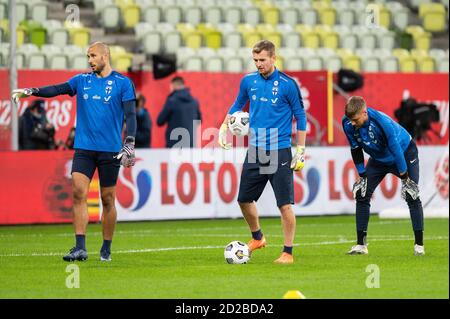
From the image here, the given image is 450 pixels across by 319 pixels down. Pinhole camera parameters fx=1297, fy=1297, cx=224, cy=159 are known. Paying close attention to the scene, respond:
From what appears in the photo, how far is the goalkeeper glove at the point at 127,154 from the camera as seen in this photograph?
14039 mm

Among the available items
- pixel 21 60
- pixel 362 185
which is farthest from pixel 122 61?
pixel 362 185

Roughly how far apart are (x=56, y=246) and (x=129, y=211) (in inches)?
197

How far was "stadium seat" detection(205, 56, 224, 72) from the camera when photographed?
1086 inches

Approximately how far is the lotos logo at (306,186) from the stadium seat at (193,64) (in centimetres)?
527

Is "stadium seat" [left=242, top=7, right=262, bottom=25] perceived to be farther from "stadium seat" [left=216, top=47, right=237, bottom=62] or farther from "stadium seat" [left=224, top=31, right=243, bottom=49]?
"stadium seat" [left=216, top=47, right=237, bottom=62]

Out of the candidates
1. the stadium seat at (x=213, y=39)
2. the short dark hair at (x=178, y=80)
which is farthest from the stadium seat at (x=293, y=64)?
the short dark hair at (x=178, y=80)

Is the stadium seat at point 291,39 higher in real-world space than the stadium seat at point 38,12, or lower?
lower

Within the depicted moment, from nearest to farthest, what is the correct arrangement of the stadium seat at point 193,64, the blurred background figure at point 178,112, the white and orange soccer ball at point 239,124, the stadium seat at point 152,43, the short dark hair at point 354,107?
the short dark hair at point 354,107, the white and orange soccer ball at point 239,124, the blurred background figure at point 178,112, the stadium seat at point 193,64, the stadium seat at point 152,43

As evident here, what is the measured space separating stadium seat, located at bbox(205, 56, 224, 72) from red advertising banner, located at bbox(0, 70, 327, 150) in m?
1.23

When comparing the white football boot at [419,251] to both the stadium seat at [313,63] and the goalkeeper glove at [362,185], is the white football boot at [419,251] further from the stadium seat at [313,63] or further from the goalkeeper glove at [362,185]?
the stadium seat at [313,63]

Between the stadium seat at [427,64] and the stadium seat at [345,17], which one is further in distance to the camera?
the stadium seat at [345,17]

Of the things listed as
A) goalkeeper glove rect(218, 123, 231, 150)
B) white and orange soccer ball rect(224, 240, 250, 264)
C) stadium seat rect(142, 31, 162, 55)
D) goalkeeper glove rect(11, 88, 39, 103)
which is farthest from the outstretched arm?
stadium seat rect(142, 31, 162, 55)

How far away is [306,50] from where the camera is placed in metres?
29.5

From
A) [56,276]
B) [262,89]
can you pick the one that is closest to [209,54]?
[262,89]
